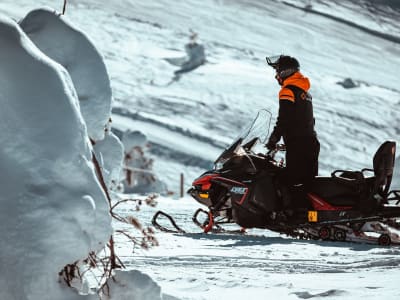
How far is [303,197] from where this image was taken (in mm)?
6707

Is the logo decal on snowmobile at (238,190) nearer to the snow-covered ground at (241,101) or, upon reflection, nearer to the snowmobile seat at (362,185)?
the snow-covered ground at (241,101)

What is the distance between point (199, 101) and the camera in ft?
134

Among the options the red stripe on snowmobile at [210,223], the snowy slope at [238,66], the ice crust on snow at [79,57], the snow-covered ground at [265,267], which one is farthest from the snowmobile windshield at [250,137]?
the snowy slope at [238,66]

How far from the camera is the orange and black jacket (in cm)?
661

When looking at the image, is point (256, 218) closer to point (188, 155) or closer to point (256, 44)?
point (188, 155)

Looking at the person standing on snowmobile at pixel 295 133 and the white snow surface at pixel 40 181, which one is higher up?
the white snow surface at pixel 40 181

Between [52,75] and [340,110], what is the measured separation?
39.3 metres

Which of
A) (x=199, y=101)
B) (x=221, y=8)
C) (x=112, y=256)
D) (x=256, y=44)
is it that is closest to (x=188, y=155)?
(x=199, y=101)

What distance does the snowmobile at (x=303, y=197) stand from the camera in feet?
21.4

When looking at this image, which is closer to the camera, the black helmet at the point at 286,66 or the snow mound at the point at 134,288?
the snow mound at the point at 134,288

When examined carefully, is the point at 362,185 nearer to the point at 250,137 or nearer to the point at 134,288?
the point at 250,137

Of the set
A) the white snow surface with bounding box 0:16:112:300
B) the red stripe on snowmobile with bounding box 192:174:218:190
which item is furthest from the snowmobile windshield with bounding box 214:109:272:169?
the white snow surface with bounding box 0:16:112:300

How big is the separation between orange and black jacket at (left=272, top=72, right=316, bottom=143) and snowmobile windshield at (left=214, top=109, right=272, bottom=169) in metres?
0.48

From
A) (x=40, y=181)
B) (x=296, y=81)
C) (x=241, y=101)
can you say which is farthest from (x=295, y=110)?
(x=241, y=101)
